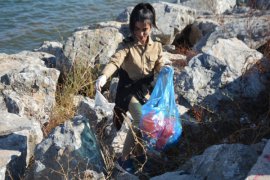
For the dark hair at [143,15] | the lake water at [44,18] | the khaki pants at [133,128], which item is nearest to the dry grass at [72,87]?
the khaki pants at [133,128]

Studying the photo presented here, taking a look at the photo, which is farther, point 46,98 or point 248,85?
point 46,98

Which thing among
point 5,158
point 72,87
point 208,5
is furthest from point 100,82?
point 208,5

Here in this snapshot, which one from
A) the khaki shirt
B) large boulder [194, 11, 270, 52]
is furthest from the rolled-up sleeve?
large boulder [194, 11, 270, 52]

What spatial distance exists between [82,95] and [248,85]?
2.27m

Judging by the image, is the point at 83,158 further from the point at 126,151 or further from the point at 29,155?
the point at 29,155

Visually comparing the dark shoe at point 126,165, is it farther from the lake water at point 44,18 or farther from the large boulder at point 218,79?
the lake water at point 44,18

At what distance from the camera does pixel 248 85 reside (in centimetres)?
469

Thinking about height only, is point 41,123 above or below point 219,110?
below

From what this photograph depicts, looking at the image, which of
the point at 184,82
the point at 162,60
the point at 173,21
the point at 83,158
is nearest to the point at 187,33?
the point at 173,21

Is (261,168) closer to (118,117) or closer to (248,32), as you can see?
(118,117)

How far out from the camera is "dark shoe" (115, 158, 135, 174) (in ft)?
13.2

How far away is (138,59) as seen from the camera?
4.06m

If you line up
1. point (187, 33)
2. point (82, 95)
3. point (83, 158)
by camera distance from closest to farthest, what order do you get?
point (83, 158) < point (82, 95) < point (187, 33)

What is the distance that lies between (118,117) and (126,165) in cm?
46
